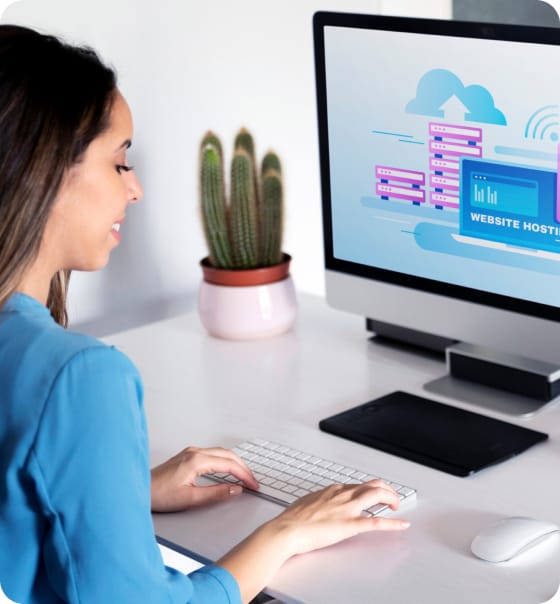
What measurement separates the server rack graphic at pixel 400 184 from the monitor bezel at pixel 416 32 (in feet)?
0.35

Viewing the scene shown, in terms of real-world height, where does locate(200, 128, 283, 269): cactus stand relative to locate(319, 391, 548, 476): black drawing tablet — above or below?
above

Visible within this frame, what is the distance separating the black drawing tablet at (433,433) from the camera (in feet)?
4.62

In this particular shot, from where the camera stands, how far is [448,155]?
1527 millimetres

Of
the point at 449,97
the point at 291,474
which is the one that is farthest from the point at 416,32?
the point at 291,474

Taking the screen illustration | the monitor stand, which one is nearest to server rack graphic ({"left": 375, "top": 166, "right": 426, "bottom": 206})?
the screen illustration

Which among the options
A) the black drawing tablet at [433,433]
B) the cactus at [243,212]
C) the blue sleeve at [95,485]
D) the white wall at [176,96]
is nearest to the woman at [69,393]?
the blue sleeve at [95,485]

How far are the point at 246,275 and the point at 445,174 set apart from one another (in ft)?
1.54

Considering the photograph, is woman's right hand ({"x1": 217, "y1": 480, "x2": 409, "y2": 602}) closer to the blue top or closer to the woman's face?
the blue top

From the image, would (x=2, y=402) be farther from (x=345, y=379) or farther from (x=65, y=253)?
(x=345, y=379)

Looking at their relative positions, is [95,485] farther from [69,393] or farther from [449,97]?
[449,97]

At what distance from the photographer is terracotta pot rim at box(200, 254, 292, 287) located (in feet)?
6.21

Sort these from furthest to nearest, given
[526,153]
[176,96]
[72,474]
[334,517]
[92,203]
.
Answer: [176,96]
[526,153]
[334,517]
[92,203]
[72,474]

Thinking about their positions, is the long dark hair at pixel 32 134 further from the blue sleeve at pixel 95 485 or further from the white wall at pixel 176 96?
the white wall at pixel 176 96

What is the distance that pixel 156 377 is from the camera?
1760mm
